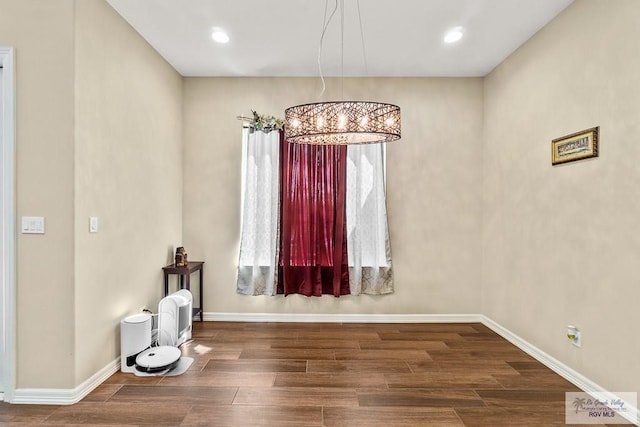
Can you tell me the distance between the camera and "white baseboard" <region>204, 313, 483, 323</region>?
446cm

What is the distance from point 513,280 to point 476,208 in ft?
3.18

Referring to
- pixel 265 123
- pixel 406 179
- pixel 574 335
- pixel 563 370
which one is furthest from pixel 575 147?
pixel 265 123

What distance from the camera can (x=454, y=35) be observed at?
3.45 m

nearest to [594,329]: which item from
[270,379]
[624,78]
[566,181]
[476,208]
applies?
[566,181]

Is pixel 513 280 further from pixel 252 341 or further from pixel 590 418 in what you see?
pixel 252 341

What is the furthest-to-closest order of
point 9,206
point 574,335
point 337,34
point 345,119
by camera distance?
point 337,34
point 574,335
point 9,206
point 345,119

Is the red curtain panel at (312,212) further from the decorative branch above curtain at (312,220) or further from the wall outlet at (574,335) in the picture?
the wall outlet at (574,335)

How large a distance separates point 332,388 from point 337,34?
9.45 ft

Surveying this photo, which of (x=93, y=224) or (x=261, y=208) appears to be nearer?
(x=93, y=224)

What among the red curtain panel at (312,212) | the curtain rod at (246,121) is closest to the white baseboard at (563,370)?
the red curtain panel at (312,212)

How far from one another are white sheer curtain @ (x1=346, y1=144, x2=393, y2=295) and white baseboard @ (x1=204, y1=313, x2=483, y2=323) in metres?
0.31

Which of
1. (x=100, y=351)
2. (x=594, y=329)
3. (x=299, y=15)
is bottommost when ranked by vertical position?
(x=100, y=351)

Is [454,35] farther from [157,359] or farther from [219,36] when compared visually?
[157,359]

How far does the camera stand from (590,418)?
2.41 m
